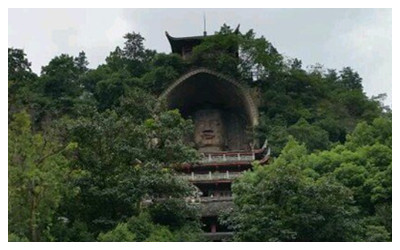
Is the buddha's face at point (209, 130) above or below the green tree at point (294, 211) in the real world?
above

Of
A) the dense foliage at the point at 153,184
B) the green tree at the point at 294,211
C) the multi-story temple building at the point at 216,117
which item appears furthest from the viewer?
the multi-story temple building at the point at 216,117

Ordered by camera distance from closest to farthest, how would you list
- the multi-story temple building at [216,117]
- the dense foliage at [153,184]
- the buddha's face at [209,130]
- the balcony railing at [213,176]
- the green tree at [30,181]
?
1. the green tree at [30,181]
2. the dense foliage at [153,184]
3. the balcony railing at [213,176]
4. the multi-story temple building at [216,117]
5. the buddha's face at [209,130]

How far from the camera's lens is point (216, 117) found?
33.8 metres

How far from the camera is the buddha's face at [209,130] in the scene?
32.2m

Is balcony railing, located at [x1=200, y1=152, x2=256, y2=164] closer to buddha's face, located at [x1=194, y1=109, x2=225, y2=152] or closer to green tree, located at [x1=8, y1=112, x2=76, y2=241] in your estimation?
buddha's face, located at [x1=194, y1=109, x2=225, y2=152]

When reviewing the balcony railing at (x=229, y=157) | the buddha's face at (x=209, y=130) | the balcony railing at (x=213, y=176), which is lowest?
the balcony railing at (x=213, y=176)

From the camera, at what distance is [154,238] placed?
15703 millimetres

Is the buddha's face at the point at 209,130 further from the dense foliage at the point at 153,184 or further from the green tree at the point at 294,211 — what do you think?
the green tree at the point at 294,211

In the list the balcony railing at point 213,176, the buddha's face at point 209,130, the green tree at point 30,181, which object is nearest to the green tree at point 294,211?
the green tree at point 30,181

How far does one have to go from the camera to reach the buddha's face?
32.2 m

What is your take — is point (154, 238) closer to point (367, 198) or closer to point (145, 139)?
point (145, 139)

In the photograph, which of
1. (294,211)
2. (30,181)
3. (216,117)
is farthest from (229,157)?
(30,181)

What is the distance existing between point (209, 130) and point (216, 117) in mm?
1086

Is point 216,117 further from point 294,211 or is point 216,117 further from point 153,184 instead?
point 294,211
